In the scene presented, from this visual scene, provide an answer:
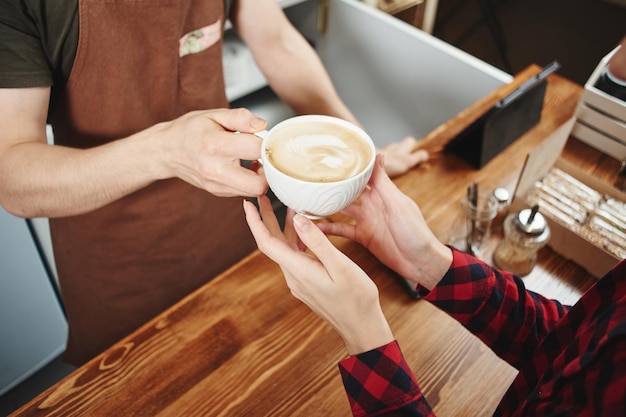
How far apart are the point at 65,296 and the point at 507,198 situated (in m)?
1.20

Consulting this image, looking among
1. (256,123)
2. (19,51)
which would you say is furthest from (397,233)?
(19,51)

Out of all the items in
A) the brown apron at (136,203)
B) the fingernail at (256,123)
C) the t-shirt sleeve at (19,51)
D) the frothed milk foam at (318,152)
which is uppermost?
the t-shirt sleeve at (19,51)

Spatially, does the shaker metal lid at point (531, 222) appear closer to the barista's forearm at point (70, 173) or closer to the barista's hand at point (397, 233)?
the barista's hand at point (397, 233)

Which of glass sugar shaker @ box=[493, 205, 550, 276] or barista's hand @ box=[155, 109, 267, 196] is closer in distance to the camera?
barista's hand @ box=[155, 109, 267, 196]

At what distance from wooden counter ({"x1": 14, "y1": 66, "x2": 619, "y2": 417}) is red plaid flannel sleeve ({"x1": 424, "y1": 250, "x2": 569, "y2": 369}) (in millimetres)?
78

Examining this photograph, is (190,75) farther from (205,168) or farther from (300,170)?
(300,170)

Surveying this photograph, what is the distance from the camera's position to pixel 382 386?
26.3 inches

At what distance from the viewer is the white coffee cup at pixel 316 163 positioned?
68 centimetres

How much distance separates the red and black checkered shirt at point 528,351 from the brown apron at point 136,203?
27.9 inches

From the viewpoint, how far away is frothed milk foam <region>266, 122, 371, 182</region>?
73cm

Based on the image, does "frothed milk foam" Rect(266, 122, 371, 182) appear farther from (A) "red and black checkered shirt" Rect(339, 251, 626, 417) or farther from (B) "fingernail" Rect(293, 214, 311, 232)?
(A) "red and black checkered shirt" Rect(339, 251, 626, 417)

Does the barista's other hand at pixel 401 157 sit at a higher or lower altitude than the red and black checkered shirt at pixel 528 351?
lower

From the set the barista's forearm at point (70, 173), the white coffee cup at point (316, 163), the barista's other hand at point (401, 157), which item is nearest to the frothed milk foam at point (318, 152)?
the white coffee cup at point (316, 163)

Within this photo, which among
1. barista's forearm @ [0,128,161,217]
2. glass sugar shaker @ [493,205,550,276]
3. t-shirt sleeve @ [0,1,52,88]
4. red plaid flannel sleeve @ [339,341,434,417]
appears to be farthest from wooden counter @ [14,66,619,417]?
t-shirt sleeve @ [0,1,52,88]
